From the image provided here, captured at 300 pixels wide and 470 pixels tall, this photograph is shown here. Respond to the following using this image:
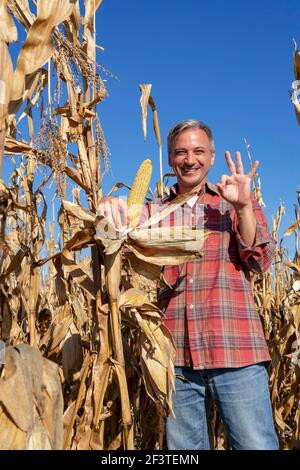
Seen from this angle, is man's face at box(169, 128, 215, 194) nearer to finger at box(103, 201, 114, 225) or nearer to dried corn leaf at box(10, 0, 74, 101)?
finger at box(103, 201, 114, 225)

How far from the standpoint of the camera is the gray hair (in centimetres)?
273

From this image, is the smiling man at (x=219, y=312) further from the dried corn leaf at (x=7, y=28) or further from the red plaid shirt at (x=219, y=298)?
the dried corn leaf at (x=7, y=28)

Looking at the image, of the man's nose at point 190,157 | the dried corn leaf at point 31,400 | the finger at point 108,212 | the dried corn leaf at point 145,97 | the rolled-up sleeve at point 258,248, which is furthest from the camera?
the dried corn leaf at point 145,97

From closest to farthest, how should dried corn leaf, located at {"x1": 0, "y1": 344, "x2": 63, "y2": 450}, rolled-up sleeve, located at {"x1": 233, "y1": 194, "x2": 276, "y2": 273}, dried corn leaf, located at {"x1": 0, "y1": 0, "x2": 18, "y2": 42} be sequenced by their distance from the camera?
dried corn leaf, located at {"x1": 0, "y1": 344, "x2": 63, "y2": 450} → dried corn leaf, located at {"x1": 0, "y1": 0, "x2": 18, "y2": 42} → rolled-up sleeve, located at {"x1": 233, "y1": 194, "x2": 276, "y2": 273}

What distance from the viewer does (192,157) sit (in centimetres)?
269

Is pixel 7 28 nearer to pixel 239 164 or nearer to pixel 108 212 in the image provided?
pixel 108 212

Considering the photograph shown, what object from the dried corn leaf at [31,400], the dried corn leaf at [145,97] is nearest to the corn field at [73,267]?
the dried corn leaf at [31,400]

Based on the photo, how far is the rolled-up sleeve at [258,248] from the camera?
246cm

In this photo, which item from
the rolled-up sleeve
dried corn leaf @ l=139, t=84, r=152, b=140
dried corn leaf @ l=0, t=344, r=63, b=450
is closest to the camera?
dried corn leaf @ l=0, t=344, r=63, b=450

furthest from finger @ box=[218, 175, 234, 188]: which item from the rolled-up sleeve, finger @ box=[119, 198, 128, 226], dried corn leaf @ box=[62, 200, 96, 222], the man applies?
dried corn leaf @ box=[62, 200, 96, 222]

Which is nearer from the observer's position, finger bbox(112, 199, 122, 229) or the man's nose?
finger bbox(112, 199, 122, 229)

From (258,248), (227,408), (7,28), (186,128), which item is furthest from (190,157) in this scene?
(227,408)

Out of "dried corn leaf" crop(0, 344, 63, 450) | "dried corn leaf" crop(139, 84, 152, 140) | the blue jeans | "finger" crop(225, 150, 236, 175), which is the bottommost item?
the blue jeans
